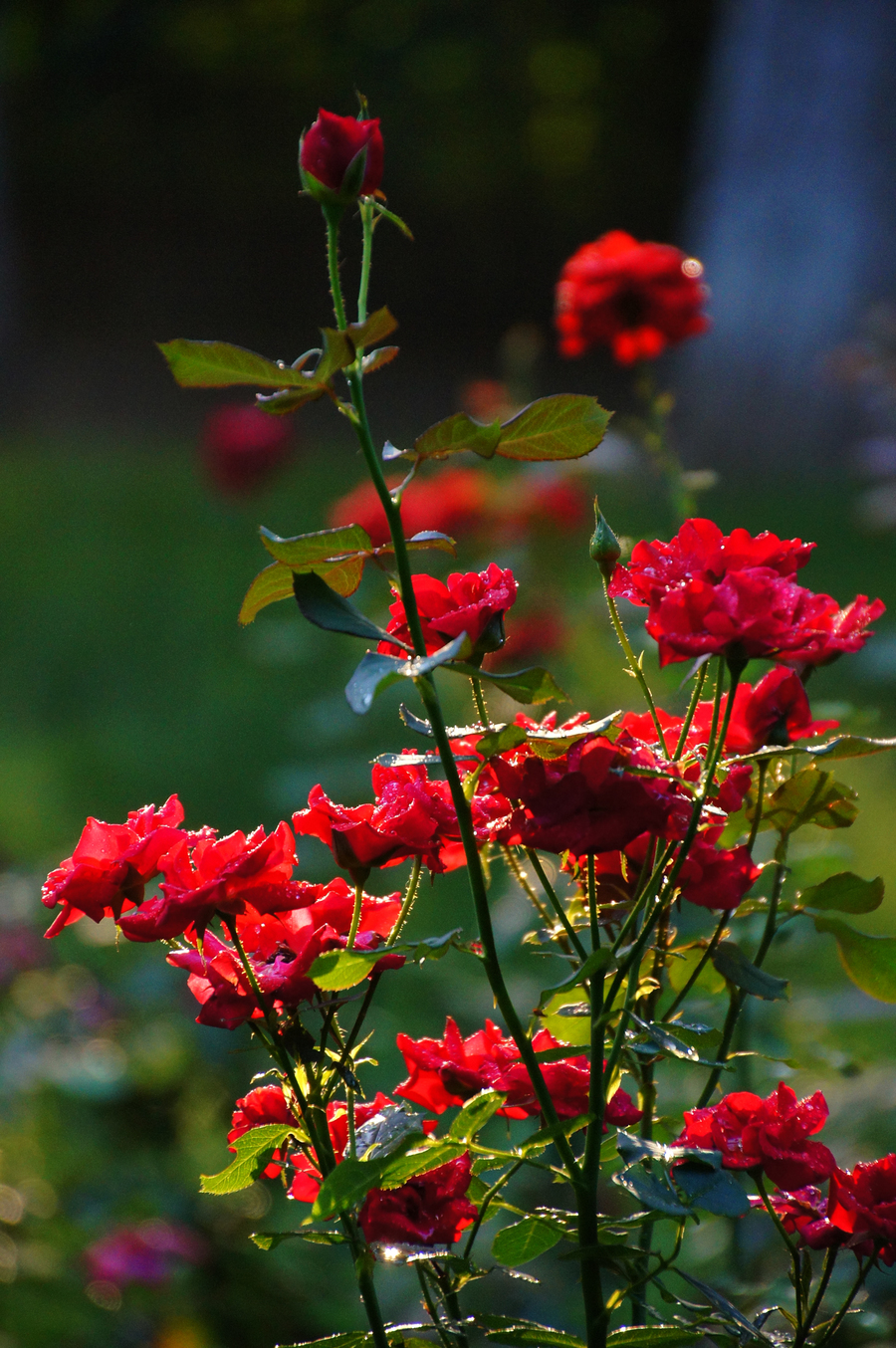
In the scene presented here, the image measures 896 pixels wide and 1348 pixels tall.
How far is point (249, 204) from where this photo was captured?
6.75m

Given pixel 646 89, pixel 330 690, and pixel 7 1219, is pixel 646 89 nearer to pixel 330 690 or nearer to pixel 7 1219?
pixel 330 690

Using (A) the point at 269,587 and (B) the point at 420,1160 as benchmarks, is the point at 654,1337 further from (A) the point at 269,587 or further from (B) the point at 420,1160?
(A) the point at 269,587

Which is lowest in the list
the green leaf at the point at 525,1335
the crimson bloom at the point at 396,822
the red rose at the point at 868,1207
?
the green leaf at the point at 525,1335

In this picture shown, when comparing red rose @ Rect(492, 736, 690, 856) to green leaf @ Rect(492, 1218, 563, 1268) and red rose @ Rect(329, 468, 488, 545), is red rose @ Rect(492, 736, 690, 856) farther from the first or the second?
red rose @ Rect(329, 468, 488, 545)

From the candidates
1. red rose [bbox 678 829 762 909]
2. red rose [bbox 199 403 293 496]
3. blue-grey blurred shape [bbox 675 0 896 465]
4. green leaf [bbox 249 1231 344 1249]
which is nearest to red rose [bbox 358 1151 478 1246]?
green leaf [bbox 249 1231 344 1249]

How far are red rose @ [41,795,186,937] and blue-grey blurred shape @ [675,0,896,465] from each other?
3.49 metres

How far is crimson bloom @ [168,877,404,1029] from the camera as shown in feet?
1.32

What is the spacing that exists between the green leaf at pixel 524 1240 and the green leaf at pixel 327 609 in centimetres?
21

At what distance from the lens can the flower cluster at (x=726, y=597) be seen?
0.38 meters

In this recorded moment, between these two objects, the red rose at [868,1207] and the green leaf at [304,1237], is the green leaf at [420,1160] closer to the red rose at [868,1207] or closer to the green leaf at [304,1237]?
the green leaf at [304,1237]

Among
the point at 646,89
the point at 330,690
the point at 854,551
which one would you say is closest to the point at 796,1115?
the point at 330,690

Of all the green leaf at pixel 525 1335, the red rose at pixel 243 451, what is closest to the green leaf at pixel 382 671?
the green leaf at pixel 525 1335

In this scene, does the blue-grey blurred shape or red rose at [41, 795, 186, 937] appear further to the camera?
the blue-grey blurred shape

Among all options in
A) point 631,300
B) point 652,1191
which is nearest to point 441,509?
point 631,300
